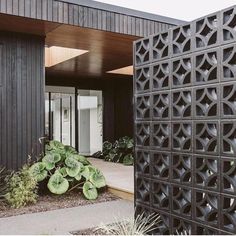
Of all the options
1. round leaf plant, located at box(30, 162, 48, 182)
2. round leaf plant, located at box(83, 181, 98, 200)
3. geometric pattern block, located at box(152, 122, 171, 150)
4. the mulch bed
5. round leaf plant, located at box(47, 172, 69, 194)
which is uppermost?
geometric pattern block, located at box(152, 122, 171, 150)

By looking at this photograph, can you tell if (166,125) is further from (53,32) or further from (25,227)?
(53,32)

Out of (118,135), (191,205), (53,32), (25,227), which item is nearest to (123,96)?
(118,135)

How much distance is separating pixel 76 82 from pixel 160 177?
861 cm

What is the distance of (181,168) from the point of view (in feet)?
11.7

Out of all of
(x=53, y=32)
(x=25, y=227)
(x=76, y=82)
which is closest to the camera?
(x=25, y=227)

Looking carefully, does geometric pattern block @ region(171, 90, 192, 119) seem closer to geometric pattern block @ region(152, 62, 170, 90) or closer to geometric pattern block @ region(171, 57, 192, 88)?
geometric pattern block @ region(171, 57, 192, 88)

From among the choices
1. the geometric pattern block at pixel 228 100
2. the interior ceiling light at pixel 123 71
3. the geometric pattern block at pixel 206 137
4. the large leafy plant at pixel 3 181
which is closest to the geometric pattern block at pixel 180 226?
the geometric pattern block at pixel 206 137

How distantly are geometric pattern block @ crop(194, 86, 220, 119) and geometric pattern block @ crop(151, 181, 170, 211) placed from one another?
0.90 metres

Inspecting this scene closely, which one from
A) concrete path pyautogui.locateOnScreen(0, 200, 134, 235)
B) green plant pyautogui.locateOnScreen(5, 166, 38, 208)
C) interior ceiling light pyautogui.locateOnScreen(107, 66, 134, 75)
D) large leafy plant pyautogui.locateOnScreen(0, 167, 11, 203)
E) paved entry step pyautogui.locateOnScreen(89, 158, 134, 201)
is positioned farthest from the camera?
interior ceiling light pyautogui.locateOnScreen(107, 66, 134, 75)

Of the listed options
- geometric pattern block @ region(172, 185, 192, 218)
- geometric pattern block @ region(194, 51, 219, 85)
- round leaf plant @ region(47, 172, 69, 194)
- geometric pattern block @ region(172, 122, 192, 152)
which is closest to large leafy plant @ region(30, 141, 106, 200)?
round leaf plant @ region(47, 172, 69, 194)

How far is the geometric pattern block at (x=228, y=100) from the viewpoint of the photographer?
9.68 feet

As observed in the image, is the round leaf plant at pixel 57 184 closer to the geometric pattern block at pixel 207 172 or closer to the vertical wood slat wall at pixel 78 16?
the vertical wood slat wall at pixel 78 16

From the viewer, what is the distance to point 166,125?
3746mm

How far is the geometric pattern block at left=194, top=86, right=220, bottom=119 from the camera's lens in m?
3.13
